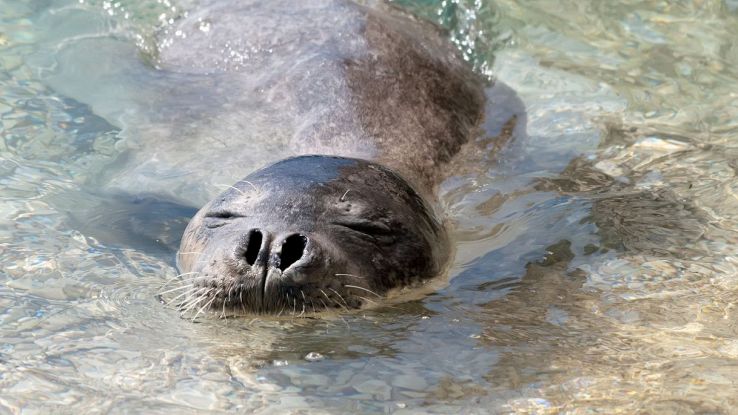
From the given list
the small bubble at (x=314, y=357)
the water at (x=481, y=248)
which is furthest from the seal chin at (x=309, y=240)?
the small bubble at (x=314, y=357)

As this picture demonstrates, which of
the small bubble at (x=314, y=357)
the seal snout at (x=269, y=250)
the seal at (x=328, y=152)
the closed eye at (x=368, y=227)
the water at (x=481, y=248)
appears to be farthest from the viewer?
the closed eye at (x=368, y=227)

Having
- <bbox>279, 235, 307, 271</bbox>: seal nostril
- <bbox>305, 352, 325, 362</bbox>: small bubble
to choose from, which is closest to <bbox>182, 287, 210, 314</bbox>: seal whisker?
<bbox>279, 235, 307, 271</bbox>: seal nostril

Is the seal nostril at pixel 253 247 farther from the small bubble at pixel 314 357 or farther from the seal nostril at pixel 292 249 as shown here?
the small bubble at pixel 314 357

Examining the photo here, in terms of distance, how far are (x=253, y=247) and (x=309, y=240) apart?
0.22 m

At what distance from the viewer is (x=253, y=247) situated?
4.03 m

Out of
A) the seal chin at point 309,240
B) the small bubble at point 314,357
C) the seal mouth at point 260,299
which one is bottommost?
the small bubble at point 314,357

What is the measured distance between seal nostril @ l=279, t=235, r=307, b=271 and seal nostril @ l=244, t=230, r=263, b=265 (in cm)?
12

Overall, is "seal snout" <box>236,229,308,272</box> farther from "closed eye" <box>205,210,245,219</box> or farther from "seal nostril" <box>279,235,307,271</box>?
"closed eye" <box>205,210,245,219</box>

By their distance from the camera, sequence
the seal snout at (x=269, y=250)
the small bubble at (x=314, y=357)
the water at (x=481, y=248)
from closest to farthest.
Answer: the water at (x=481, y=248) < the small bubble at (x=314, y=357) < the seal snout at (x=269, y=250)

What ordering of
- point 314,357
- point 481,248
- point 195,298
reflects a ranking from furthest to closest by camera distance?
point 481,248 < point 195,298 < point 314,357

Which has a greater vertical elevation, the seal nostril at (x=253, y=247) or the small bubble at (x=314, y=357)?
the seal nostril at (x=253, y=247)

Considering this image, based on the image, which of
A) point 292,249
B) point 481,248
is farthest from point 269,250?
point 481,248

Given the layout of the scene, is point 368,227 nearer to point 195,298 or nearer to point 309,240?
point 309,240

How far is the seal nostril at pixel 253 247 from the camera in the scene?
3998mm
